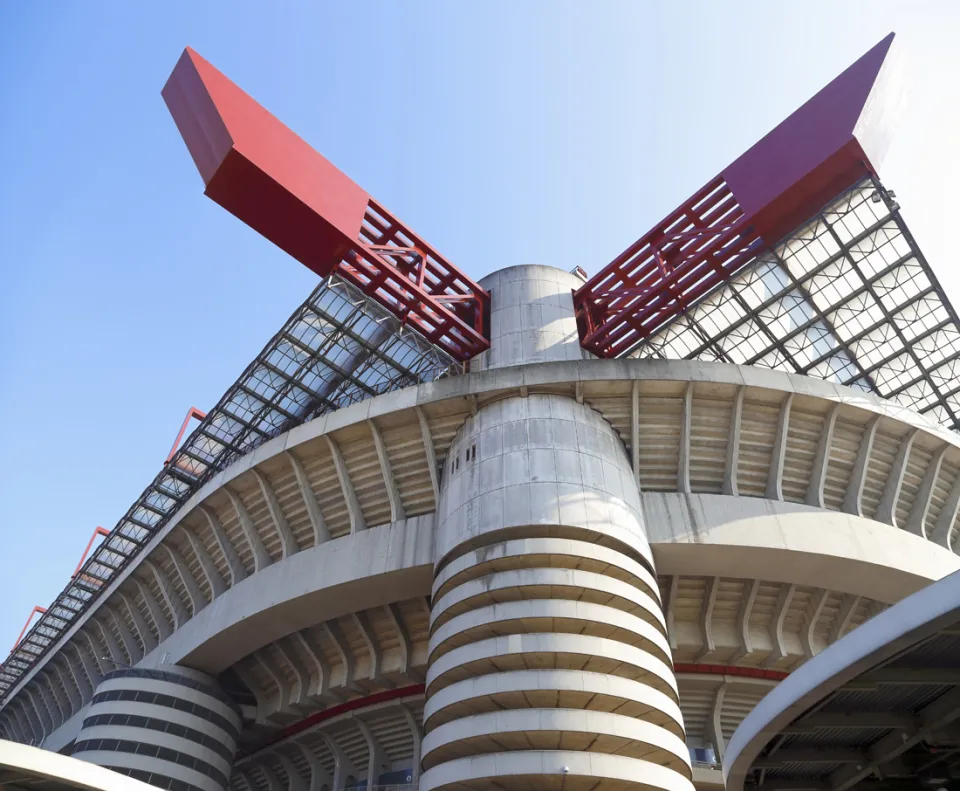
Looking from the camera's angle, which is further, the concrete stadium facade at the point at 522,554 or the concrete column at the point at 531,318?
the concrete column at the point at 531,318

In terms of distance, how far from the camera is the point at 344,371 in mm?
34906

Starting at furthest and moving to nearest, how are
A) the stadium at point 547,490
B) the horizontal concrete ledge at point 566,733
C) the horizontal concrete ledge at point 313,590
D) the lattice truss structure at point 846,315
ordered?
the lattice truss structure at point 846,315
the horizontal concrete ledge at point 313,590
the stadium at point 547,490
the horizontal concrete ledge at point 566,733

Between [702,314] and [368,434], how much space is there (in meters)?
16.7

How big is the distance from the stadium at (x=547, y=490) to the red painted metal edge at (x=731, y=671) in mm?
133

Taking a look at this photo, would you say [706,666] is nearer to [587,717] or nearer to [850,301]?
[587,717]

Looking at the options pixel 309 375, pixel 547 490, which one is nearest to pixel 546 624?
pixel 547 490

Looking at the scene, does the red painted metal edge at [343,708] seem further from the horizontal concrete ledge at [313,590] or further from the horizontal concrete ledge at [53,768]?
the horizontal concrete ledge at [53,768]

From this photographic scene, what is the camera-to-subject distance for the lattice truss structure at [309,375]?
1283 inches

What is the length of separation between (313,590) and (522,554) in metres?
9.04

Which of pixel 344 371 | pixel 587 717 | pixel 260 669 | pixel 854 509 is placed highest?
pixel 344 371

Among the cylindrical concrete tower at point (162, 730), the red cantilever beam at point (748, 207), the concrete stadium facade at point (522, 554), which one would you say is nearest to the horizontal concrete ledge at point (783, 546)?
the concrete stadium facade at point (522, 554)

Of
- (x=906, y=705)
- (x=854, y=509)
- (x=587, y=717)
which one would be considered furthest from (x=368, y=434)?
(x=906, y=705)

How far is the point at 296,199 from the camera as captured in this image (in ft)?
91.4

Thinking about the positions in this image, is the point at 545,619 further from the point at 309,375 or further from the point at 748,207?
the point at 309,375
